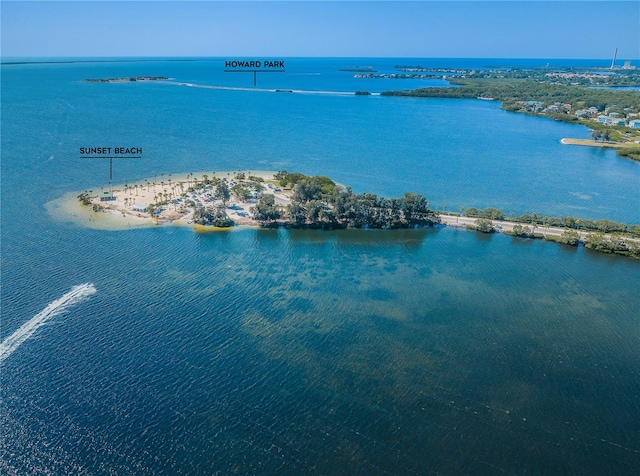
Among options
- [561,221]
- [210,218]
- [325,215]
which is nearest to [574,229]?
[561,221]

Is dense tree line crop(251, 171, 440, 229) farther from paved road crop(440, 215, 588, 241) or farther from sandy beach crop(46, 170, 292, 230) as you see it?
sandy beach crop(46, 170, 292, 230)

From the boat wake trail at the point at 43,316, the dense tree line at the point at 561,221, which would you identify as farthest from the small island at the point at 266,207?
the boat wake trail at the point at 43,316

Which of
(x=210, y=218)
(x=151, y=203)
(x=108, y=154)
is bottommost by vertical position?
(x=210, y=218)

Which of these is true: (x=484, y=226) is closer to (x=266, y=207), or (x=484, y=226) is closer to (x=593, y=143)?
(x=266, y=207)

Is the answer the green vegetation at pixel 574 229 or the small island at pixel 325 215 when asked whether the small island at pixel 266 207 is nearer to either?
the small island at pixel 325 215

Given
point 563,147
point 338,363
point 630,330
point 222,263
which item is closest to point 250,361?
point 338,363
